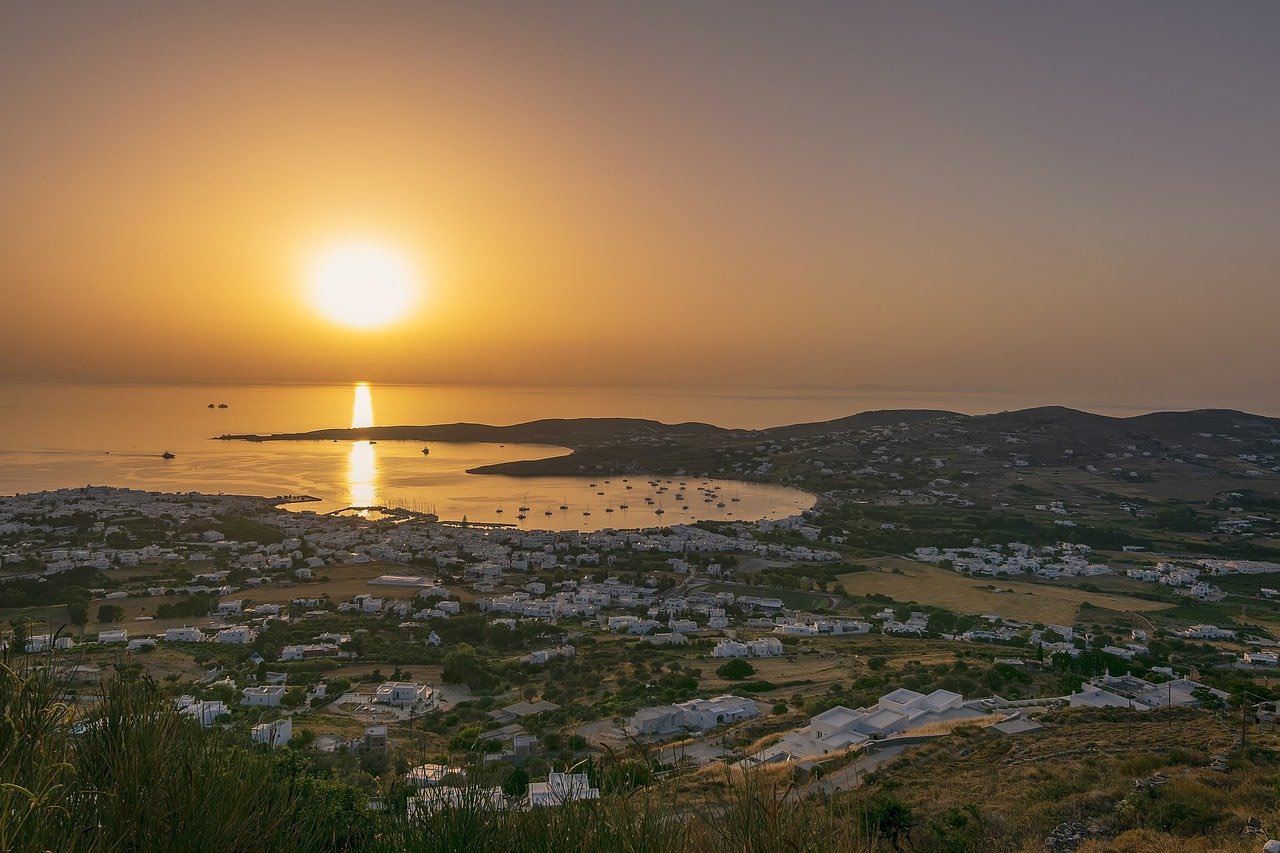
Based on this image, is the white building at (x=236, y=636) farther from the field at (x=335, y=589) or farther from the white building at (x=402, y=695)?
Answer: the white building at (x=402, y=695)

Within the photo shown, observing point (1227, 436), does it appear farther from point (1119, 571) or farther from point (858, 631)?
point (858, 631)

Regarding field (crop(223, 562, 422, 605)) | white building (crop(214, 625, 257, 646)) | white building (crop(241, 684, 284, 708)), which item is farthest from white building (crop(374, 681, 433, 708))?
field (crop(223, 562, 422, 605))

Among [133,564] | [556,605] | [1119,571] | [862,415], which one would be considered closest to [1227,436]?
[862,415]

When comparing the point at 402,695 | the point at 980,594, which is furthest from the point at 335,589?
the point at 980,594

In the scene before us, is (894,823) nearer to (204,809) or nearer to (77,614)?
(204,809)

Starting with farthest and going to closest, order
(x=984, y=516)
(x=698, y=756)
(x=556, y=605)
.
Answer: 1. (x=984, y=516)
2. (x=556, y=605)
3. (x=698, y=756)

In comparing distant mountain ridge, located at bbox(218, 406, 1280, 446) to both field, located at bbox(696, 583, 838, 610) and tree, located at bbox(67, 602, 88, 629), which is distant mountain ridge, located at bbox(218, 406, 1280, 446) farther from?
tree, located at bbox(67, 602, 88, 629)
